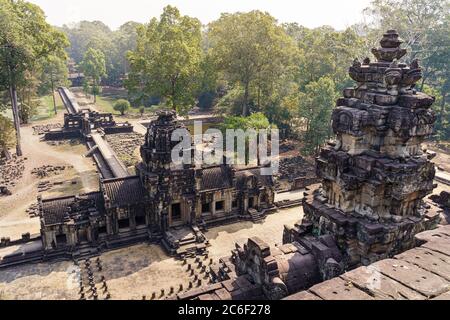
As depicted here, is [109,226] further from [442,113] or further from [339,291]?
[442,113]

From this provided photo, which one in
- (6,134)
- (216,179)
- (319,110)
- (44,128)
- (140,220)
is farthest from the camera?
(44,128)

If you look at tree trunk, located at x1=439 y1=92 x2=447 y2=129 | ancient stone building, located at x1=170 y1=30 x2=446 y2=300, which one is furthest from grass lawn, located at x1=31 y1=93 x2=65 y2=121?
tree trunk, located at x1=439 y1=92 x2=447 y2=129

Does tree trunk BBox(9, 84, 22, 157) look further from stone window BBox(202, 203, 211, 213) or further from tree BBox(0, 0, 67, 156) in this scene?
stone window BBox(202, 203, 211, 213)

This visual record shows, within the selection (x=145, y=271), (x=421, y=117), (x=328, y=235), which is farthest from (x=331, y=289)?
(x=145, y=271)

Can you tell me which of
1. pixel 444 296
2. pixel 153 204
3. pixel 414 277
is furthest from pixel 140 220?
pixel 444 296
